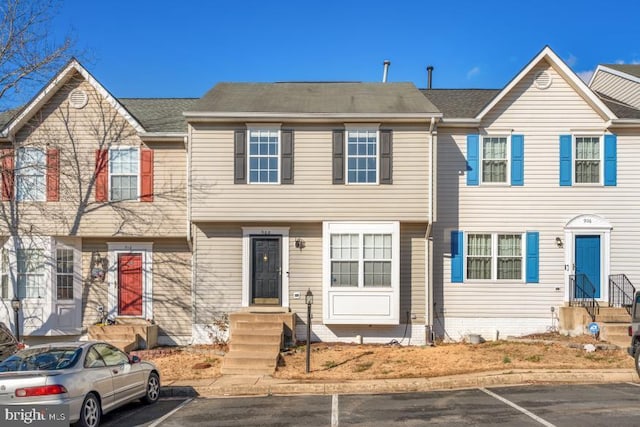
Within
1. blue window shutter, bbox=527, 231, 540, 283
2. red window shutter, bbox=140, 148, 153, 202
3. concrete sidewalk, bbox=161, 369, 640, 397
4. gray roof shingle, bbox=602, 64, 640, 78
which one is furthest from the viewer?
gray roof shingle, bbox=602, 64, 640, 78

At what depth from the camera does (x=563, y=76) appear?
17.5 m

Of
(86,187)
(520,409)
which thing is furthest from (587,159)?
(86,187)

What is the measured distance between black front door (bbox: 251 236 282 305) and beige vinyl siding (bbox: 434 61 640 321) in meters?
4.70

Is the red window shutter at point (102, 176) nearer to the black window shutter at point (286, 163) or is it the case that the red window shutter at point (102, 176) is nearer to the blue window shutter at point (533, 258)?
the black window shutter at point (286, 163)

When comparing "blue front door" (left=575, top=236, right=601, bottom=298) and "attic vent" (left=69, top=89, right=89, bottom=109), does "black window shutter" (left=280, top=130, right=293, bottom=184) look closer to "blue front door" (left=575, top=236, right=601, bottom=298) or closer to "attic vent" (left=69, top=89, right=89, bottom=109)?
"attic vent" (left=69, top=89, right=89, bottom=109)

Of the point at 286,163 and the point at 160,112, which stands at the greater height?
the point at 160,112

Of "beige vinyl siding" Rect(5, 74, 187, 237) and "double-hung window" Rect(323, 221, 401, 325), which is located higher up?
"beige vinyl siding" Rect(5, 74, 187, 237)

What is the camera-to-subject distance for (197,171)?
16734 mm

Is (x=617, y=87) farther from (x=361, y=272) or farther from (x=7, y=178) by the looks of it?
(x=7, y=178)

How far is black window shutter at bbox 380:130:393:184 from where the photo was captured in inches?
656

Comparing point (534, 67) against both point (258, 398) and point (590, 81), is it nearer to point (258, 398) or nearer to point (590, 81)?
point (590, 81)

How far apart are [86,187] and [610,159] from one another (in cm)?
1534

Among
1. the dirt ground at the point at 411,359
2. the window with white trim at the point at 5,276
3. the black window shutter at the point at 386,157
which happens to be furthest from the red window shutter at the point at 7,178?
the black window shutter at the point at 386,157

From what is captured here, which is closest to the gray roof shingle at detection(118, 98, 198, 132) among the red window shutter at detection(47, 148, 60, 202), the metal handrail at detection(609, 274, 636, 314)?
the red window shutter at detection(47, 148, 60, 202)
